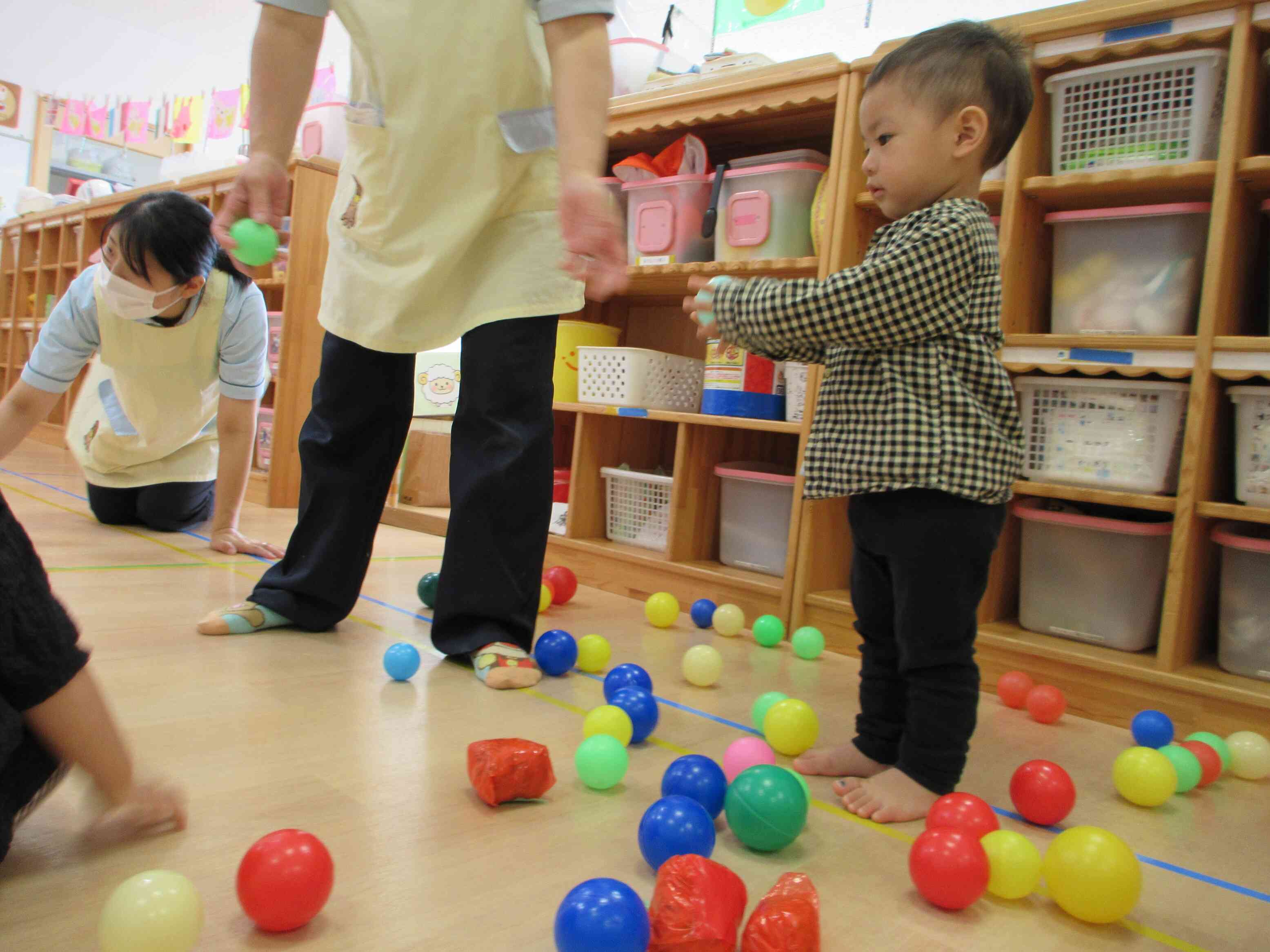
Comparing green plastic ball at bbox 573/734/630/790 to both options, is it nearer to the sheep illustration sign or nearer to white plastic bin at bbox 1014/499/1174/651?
white plastic bin at bbox 1014/499/1174/651

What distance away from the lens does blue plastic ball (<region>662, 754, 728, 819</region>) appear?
0.88 metres

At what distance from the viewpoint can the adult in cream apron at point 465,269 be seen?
124 cm

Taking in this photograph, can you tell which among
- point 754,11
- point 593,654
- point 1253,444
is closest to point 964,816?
point 593,654

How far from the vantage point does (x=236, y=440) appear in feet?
6.51

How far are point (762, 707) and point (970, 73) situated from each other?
2.63 ft

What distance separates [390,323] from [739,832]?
2.84ft

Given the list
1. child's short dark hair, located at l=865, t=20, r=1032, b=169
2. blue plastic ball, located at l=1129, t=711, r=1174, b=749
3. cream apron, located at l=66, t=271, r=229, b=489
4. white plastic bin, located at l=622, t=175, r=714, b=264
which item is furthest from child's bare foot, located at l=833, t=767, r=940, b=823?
cream apron, located at l=66, t=271, r=229, b=489

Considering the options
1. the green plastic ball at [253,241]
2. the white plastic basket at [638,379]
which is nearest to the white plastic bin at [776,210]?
the white plastic basket at [638,379]

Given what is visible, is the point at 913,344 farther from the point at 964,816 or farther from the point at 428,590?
the point at 428,590

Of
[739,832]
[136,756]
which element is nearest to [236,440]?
[136,756]

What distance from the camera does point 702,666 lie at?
1.37 meters

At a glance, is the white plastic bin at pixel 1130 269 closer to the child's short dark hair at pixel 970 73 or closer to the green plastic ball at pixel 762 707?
the child's short dark hair at pixel 970 73

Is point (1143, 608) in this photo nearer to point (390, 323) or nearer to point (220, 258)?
Answer: point (390, 323)

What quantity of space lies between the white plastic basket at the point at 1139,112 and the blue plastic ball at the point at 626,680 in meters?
1.09
